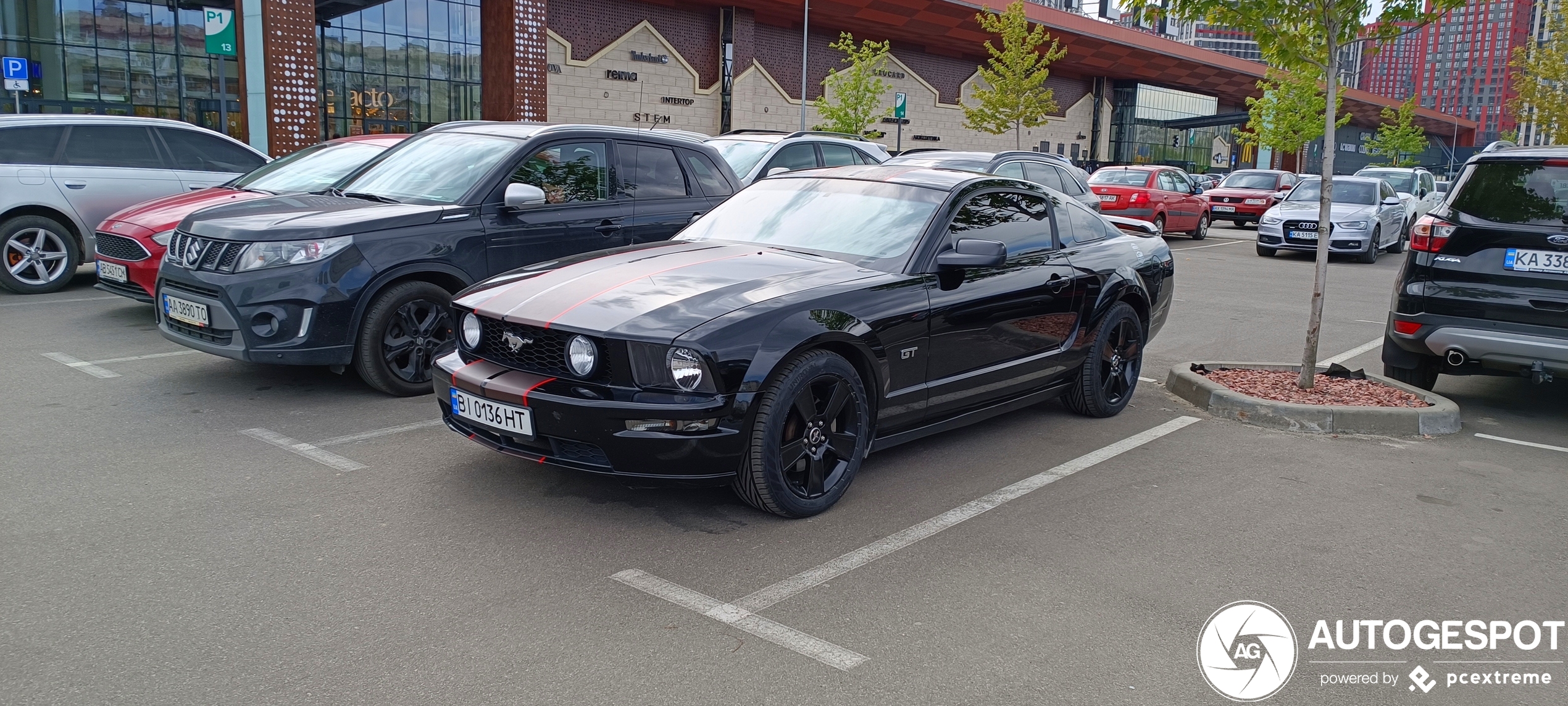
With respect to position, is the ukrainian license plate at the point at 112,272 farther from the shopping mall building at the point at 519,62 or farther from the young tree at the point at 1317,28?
the young tree at the point at 1317,28

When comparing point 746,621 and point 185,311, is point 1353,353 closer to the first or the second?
point 746,621

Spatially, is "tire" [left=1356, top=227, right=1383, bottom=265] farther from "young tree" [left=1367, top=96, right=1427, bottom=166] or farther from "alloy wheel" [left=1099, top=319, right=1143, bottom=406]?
"young tree" [left=1367, top=96, right=1427, bottom=166]

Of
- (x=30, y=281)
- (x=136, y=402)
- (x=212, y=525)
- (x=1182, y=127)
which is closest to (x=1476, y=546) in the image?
(x=212, y=525)

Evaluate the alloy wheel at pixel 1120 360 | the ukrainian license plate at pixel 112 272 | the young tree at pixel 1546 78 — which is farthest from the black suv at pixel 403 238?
the young tree at pixel 1546 78

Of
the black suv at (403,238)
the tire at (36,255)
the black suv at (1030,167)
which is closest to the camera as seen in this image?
the black suv at (403,238)

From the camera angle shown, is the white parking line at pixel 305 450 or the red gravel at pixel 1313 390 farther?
the red gravel at pixel 1313 390

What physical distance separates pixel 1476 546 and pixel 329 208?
639 centimetres

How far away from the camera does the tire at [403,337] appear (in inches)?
256

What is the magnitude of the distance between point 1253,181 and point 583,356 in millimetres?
27601

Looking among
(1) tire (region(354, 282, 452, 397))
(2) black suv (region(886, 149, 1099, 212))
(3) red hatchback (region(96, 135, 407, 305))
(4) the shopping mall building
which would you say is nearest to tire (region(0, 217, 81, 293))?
(3) red hatchback (region(96, 135, 407, 305))

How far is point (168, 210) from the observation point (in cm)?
892

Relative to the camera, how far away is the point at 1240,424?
6.73 meters

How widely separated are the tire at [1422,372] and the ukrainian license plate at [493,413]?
5.91m

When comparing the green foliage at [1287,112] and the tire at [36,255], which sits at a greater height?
the green foliage at [1287,112]
